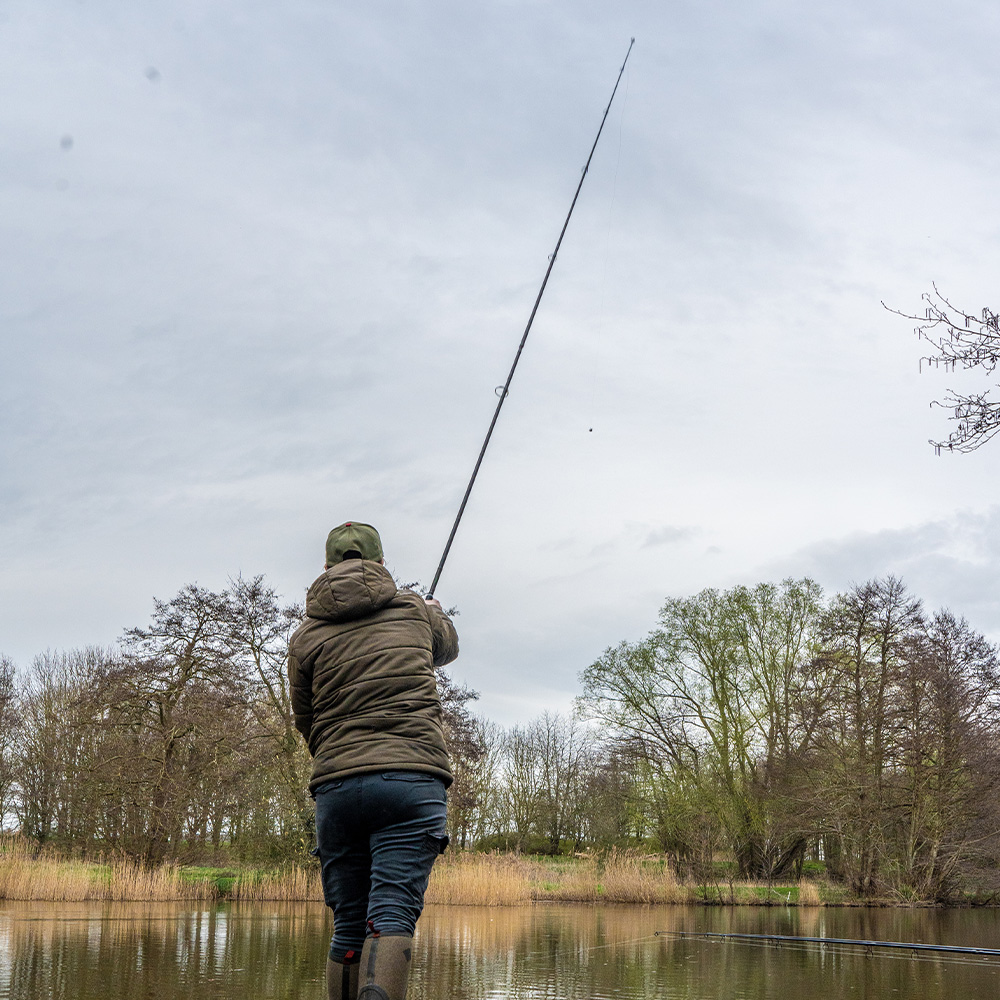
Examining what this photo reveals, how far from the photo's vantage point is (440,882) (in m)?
16.6

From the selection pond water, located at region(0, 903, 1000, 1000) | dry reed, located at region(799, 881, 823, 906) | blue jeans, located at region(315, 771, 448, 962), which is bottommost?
dry reed, located at region(799, 881, 823, 906)

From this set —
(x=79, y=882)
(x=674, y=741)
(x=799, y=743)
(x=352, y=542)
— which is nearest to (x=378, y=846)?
(x=352, y=542)

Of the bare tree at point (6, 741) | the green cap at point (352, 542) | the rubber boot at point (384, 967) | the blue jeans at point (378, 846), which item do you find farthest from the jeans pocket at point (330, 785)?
the bare tree at point (6, 741)

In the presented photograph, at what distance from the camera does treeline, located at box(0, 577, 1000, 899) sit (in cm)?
1955

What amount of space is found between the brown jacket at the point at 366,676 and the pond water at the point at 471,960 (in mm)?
3060

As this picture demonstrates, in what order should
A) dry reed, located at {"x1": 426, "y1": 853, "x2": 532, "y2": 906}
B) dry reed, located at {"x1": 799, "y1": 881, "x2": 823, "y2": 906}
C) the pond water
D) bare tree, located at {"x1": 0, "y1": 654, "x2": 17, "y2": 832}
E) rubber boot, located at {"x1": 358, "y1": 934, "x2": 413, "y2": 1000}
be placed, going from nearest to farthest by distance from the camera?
rubber boot, located at {"x1": 358, "y1": 934, "x2": 413, "y2": 1000}
the pond water
dry reed, located at {"x1": 426, "y1": 853, "x2": 532, "y2": 906}
dry reed, located at {"x1": 799, "y1": 881, "x2": 823, "y2": 906}
bare tree, located at {"x1": 0, "y1": 654, "x2": 17, "y2": 832}

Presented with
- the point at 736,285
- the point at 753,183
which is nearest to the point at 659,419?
the point at 736,285

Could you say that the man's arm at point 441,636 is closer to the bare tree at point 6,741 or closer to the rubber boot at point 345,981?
the rubber boot at point 345,981

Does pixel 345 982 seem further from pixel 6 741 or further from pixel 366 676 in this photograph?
pixel 6 741

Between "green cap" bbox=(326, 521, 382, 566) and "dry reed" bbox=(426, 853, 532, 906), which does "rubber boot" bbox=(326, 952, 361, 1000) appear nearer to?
"green cap" bbox=(326, 521, 382, 566)

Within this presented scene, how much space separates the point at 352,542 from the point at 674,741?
91.6 feet

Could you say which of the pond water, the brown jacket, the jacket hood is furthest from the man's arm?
the pond water

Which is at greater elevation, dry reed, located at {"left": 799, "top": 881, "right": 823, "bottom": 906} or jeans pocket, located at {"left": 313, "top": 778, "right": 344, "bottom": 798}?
jeans pocket, located at {"left": 313, "top": 778, "right": 344, "bottom": 798}

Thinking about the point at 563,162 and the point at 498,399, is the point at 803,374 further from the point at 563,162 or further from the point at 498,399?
the point at 498,399
